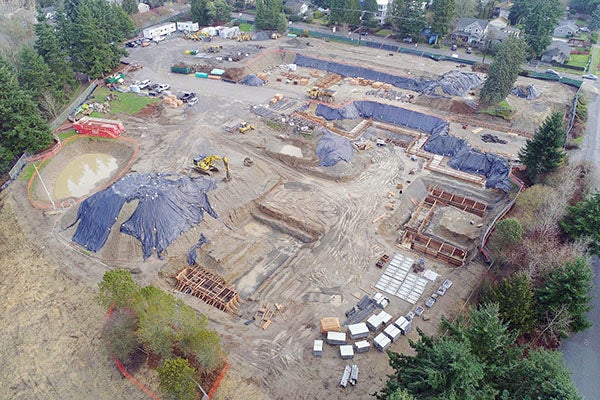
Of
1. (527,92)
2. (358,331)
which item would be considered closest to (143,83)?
(358,331)

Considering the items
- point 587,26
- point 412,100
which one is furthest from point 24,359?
point 587,26

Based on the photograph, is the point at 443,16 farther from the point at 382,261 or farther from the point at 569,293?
the point at 569,293

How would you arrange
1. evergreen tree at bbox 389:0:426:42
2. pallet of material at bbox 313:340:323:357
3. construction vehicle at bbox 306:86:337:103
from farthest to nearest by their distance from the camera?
evergreen tree at bbox 389:0:426:42
construction vehicle at bbox 306:86:337:103
pallet of material at bbox 313:340:323:357

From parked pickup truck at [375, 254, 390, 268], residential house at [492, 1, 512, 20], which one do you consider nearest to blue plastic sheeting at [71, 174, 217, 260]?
parked pickup truck at [375, 254, 390, 268]

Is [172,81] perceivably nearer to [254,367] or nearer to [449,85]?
[449,85]

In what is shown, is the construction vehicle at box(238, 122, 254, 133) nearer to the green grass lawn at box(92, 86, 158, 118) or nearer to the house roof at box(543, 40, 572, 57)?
the green grass lawn at box(92, 86, 158, 118)
